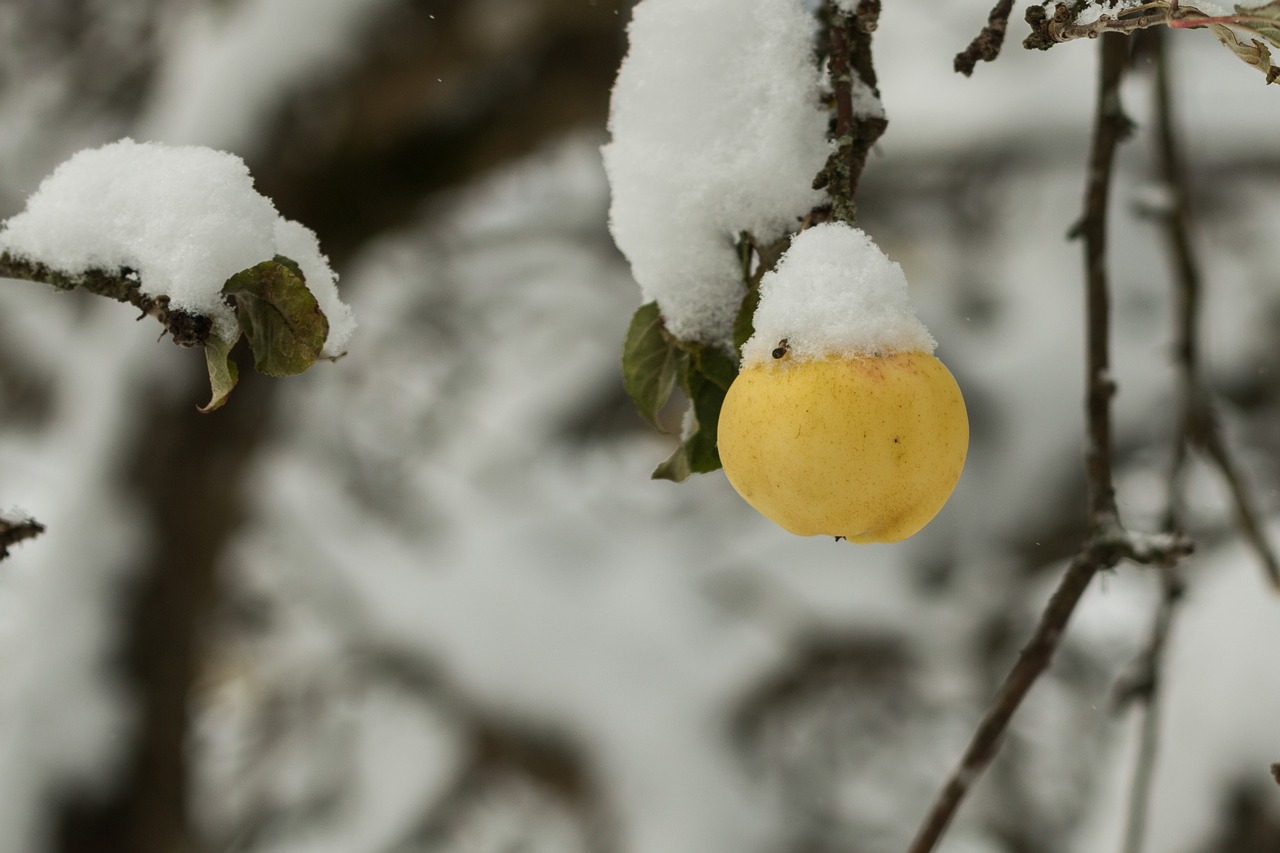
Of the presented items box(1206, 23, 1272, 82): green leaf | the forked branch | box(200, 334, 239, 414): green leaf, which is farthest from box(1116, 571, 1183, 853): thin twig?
box(200, 334, 239, 414): green leaf

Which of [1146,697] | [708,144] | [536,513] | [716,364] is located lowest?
[1146,697]

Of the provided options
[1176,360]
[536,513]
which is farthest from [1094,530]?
[536,513]

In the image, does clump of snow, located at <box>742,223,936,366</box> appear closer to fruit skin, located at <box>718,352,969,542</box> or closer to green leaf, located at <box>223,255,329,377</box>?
fruit skin, located at <box>718,352,969,542</box>

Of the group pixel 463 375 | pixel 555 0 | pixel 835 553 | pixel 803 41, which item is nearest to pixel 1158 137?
pixel 803 41

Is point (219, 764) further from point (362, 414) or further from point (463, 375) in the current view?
point (463, 375)

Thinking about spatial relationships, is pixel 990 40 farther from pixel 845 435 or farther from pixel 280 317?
pixel 280 317

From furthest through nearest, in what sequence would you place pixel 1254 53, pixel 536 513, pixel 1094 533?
pixel 536 513, pixel 1094 533, pixel 1254 53
